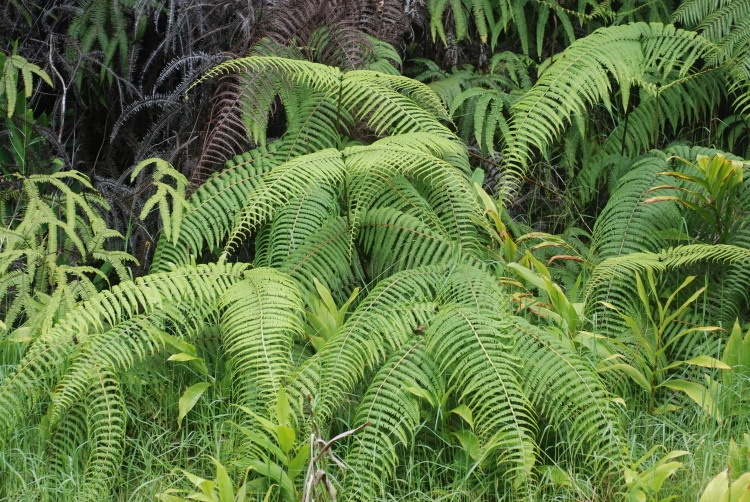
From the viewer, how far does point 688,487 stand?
2.14m

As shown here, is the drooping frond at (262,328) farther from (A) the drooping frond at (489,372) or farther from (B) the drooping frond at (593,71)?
(B) the drooping frond at (593,71)

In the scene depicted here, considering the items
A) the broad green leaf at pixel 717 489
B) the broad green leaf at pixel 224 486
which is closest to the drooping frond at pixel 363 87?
the broad green leaf at pixel 224 486

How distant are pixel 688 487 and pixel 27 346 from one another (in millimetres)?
2398

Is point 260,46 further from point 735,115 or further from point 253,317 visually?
point 735,115

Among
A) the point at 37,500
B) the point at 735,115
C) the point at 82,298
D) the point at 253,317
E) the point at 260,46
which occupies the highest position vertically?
the point at 260,46

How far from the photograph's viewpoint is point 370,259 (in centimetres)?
324

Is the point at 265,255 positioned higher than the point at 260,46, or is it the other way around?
the point at 260,46

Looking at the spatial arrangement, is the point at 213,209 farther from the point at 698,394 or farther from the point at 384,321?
the point at 698,394

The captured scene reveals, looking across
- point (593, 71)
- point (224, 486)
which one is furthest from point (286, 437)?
point (593, 71)

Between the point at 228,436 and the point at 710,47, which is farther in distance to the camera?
the point at 710,47

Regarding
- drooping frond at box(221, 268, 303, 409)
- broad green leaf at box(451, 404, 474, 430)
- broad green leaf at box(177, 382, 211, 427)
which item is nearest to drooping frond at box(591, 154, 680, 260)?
broad green leaf at box(451, 404, 474, 430)


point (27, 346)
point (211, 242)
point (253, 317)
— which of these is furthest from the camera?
point (211, 242)

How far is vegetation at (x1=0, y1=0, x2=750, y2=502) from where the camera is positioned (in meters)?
2.28

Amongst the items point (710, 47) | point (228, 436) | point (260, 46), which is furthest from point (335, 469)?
point (710, 47)
